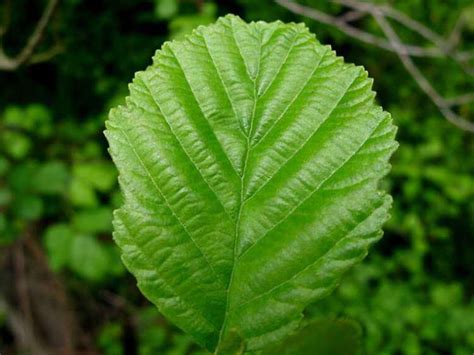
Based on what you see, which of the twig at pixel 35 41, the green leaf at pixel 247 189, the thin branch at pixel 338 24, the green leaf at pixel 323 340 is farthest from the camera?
the thin branch at pixel 338 24

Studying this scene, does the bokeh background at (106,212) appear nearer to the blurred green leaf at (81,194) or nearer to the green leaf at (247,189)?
the blurred green leaf at (81,194)

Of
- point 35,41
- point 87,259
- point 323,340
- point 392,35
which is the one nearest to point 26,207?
point 87,259

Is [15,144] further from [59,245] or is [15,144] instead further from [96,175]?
[59,245]

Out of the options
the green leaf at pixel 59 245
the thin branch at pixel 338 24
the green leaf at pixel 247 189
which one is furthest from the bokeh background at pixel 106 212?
the green leaf at pixel 247 189

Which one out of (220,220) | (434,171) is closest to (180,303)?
(220,220)

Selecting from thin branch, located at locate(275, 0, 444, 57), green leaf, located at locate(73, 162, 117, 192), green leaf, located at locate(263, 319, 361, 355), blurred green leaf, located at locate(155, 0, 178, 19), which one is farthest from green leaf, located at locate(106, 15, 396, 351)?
green leaf, located at locate(73, 162, 117, 192)

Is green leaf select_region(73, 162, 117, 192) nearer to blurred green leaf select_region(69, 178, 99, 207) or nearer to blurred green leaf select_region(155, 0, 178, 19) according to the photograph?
blurred green leaf select_region(69, 178, 99, 207)
